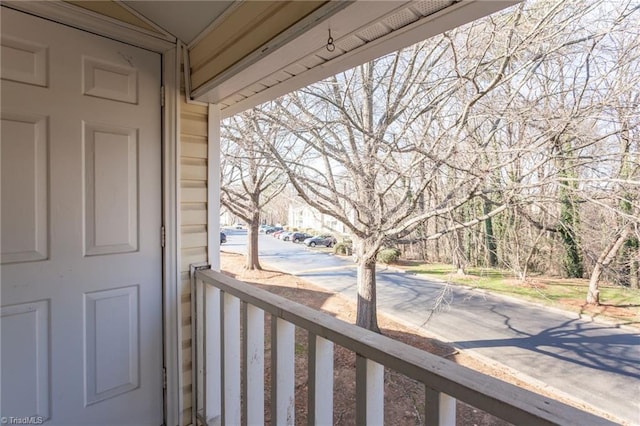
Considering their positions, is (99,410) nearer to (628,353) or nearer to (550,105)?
(550,105)

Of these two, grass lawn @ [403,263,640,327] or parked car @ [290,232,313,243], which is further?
parked car @ [290,232,313,243]

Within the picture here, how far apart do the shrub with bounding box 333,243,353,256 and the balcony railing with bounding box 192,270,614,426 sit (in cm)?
630

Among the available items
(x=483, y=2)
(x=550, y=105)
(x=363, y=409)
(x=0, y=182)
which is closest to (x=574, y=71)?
(x=550, y=105)

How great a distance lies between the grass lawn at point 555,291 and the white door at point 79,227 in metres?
4.41

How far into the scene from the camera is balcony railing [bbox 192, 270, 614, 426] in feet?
2.02

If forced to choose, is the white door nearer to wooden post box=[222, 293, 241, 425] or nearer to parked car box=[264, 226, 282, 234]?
wooden post box=[222, 293, 241, 425]

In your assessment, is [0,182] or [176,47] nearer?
[0,182]

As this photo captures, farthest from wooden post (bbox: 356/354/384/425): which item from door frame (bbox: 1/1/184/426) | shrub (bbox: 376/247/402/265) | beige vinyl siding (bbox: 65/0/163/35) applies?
shrub (bbox: 376/247/402/265)

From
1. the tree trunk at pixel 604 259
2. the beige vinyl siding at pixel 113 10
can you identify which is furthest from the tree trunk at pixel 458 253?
the beige vinyl siding at pixel 113 10

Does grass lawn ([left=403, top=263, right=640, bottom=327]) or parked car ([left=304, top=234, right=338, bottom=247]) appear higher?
parked car ([left=304, top=234, right=338, bottom=247])

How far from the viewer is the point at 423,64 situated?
176 inches

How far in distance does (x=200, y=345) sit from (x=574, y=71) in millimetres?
4824

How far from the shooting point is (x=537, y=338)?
17.4 feet

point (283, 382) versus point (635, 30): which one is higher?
point (635, 30)
